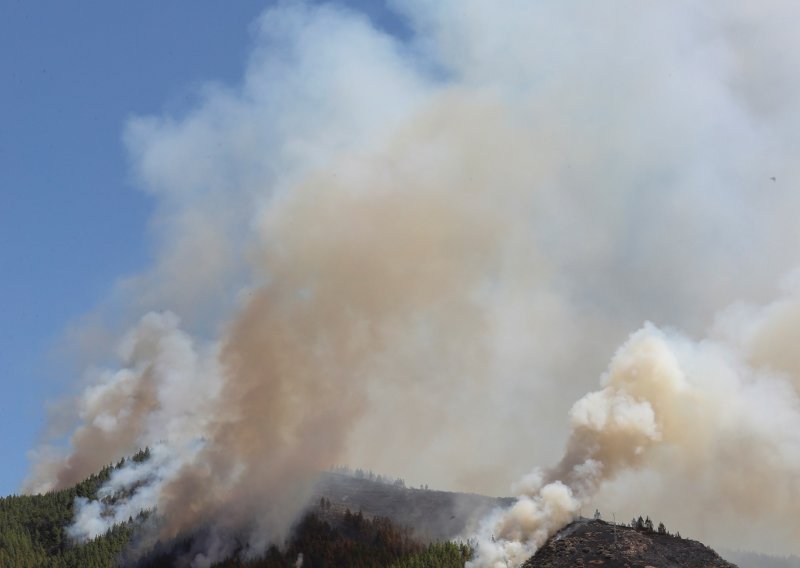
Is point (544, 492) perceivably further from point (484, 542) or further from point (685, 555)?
point (685, 555)

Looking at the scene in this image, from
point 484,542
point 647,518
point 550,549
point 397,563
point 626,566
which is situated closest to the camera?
point 626,566

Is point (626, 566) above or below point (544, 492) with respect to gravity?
below

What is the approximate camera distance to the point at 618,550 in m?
139

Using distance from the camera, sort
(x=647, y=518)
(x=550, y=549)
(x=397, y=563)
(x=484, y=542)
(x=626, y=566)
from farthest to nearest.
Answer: (x=397, y=563) < (x=484, y=542) < (x=647, y=518) < (x=550, y=549) < (x=626, y=566)

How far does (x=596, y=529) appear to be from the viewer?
492ft

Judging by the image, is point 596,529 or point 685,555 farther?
point 596,529

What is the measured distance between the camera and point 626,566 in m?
132

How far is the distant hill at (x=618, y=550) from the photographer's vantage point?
136 m

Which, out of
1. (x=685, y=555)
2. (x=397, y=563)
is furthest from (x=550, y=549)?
(x=397, y=563)

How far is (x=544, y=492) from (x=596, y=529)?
556 inches

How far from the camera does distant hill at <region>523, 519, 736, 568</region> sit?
446ft

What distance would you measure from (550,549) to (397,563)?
49752 millimetres

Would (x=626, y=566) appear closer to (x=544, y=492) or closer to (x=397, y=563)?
(x=544, y=492)

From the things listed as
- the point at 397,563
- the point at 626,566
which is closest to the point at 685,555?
the point at 626,566
